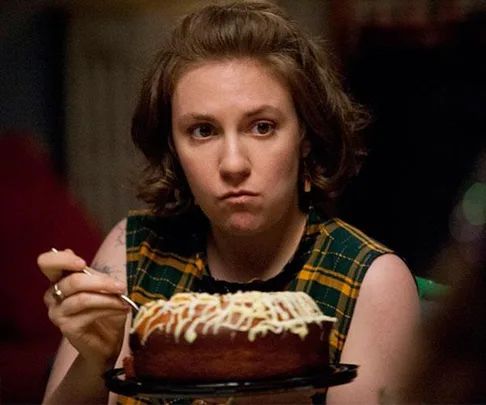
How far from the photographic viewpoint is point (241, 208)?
1.25m

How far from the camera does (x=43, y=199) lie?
3.14m

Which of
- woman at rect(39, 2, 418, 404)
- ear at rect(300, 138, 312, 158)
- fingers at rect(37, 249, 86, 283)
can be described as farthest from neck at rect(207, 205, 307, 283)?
fingers at rect(37, 249, 86, 283)

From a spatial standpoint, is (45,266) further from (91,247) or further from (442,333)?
(91,247)

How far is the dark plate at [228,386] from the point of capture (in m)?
0.88

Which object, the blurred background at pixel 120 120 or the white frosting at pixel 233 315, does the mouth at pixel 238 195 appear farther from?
the blurred background at pixel 120 120

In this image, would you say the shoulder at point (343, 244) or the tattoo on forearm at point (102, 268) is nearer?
the shoulder at point (343, 244)

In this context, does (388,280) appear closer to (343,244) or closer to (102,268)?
(343,244)

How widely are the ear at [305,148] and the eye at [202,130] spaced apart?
203 mm

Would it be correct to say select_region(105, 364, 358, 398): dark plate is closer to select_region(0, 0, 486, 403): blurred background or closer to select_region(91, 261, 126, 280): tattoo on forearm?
select_region(91, 261, 126, 280): tattoo on forearm

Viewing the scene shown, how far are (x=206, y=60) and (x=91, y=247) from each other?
179 cm

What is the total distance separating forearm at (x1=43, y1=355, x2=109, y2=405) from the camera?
131cm

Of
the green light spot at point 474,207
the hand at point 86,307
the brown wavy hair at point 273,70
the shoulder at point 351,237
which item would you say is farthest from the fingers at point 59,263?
the green light spot at point 474,207

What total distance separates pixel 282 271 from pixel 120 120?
292cm

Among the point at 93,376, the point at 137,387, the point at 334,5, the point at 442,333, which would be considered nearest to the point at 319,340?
the point at 137,387
